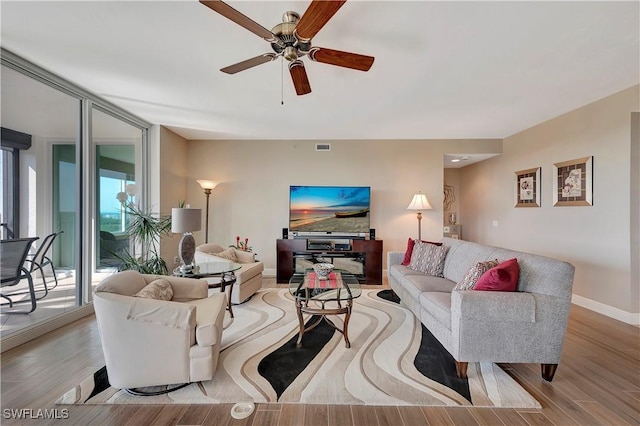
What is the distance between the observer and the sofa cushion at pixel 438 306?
2.16m

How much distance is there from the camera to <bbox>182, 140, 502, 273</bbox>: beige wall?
5.19 metres

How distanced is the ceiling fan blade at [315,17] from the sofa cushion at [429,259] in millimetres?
2861

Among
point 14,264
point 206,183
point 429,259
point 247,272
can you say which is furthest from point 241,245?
point 429,259

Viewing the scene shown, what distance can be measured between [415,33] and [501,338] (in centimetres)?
242

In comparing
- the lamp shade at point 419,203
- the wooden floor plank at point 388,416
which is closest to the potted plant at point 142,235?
the wooden floor plank at point 388,416

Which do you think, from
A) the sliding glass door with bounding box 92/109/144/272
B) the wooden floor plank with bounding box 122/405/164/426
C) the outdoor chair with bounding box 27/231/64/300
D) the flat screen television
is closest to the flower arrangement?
the flat screen television

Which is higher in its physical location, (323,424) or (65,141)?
(65,141)

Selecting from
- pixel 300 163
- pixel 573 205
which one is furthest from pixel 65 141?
pixel 573 205

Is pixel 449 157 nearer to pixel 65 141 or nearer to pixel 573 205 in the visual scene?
pixel 573 205

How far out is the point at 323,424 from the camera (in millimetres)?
1602

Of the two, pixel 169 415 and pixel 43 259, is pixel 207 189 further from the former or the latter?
pixel 169 415

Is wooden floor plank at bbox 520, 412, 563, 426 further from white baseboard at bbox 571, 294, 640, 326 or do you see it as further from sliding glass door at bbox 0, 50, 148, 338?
sliding glass door at bbox 0, 50, 148, 338

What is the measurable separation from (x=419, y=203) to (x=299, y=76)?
11.6 ft

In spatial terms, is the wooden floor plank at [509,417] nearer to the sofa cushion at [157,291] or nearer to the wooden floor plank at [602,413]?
the wooden floor plank at [602,413]
